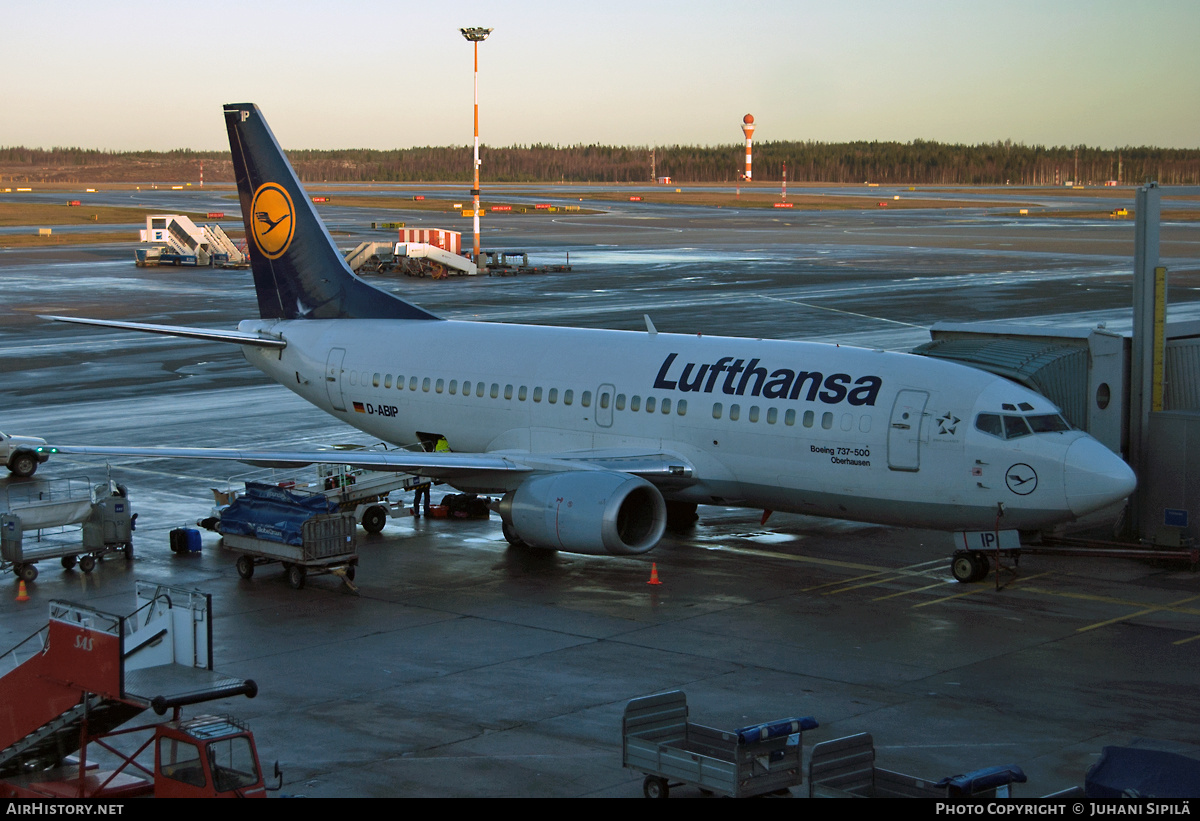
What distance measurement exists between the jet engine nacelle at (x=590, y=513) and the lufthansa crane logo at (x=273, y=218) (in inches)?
463

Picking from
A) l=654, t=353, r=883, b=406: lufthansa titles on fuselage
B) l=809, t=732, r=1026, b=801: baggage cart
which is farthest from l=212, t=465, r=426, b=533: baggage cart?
l=809, t=732, r=1026, b=801: baggage cart

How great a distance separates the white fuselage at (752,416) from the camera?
77.3 ft

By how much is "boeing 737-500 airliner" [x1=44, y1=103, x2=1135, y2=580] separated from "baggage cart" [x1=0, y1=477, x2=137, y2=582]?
2067 millimetres

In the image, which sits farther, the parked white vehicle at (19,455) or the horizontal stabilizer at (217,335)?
the parked white vehicle at (19,455)

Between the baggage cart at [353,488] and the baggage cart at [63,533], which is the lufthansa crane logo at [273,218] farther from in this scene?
the baggage cart at [63,533]

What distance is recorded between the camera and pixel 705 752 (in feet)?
48.1

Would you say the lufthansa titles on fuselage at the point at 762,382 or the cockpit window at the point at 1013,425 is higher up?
the lufthansa titles on fuselage at the point at 762,382

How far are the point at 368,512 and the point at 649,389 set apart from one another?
6.70 m

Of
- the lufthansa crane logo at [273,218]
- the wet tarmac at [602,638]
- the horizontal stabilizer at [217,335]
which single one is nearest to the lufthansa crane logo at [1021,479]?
the wet tarmac at [602,638]

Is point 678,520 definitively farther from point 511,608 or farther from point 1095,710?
point 1095,710

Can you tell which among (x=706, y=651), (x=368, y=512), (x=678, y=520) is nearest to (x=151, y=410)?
(x=368, y=512)

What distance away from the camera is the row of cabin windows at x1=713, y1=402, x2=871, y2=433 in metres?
24.5

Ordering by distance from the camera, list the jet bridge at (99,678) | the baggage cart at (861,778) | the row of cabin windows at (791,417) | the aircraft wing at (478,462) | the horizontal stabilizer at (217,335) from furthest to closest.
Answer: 1. the horizontal stabilizer at (217,335)
2. the aircraft wing at (478,462)
3. the row of cabin windows at (791,417)
4. the jet bridge at (99,678)
5. the baggage cart at (861,778)

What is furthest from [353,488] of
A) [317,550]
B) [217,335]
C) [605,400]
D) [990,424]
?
[990,424]
